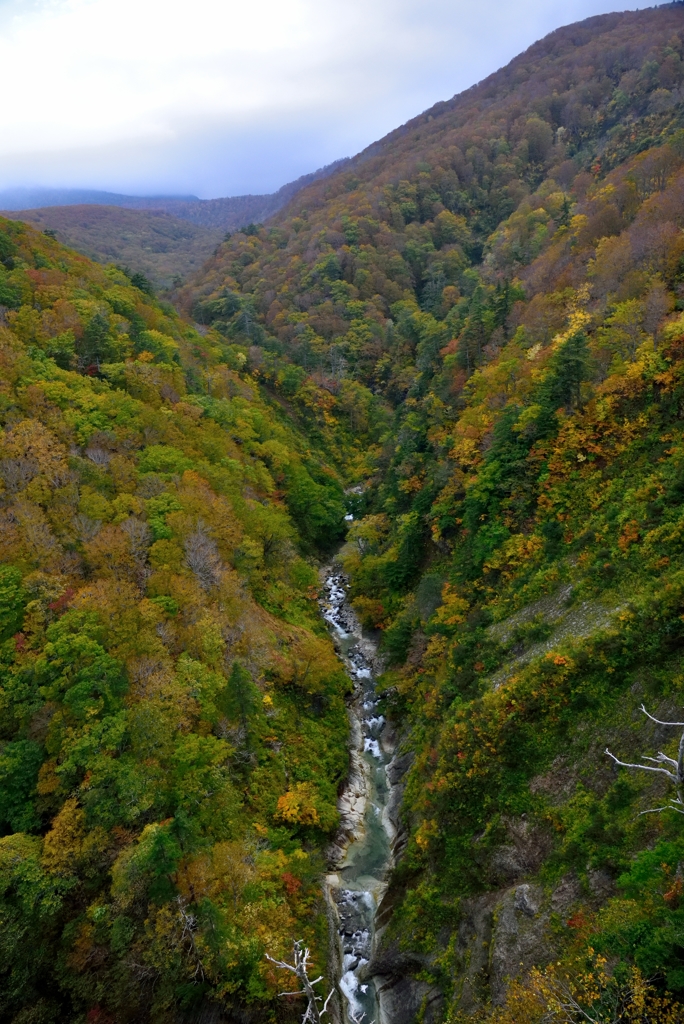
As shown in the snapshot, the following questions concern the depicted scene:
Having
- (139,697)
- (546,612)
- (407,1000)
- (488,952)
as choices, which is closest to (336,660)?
(139,697)

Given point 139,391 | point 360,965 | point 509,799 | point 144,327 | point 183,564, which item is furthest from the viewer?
point 144,327

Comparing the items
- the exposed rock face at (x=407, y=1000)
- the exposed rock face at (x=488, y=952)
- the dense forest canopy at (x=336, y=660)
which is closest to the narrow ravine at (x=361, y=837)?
the exposed rock face at (x=407, y=1000)

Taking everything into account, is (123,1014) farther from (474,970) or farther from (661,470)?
(661,470)

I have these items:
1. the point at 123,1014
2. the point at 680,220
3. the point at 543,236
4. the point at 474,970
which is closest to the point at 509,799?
the point at 474,970

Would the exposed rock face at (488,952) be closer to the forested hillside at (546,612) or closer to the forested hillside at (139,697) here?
the forested hillside at (546,612)

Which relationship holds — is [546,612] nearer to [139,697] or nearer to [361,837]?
[361,837]

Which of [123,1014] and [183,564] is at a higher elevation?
[183,564]
